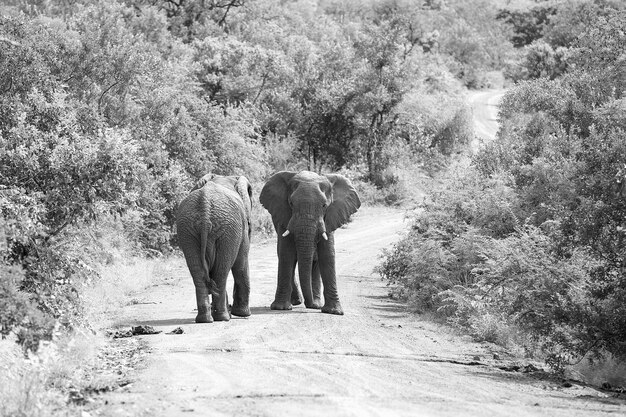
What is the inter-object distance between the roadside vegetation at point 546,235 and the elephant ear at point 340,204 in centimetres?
227

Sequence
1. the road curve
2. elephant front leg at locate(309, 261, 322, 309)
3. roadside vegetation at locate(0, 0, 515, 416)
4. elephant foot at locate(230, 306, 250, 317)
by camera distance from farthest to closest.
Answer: the road curve < elephant front leg at locate(309, 261, 322, 309) < elephant foot at locate(230, 306, 250, 317) < roadside vegetation at locate(0, 0, 515, 416)

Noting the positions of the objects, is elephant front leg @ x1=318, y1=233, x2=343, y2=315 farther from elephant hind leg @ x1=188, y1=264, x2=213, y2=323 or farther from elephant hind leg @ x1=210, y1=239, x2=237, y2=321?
elephant hind leg @ x1=188, y1=264, x2=213, y2=323

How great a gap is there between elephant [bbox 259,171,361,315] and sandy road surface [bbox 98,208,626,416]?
704 millimetres

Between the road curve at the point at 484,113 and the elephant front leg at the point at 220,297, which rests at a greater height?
the road curve at the point at 484,113

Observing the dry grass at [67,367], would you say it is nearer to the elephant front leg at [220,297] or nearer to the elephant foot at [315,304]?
the elephant front leg at [220,297]

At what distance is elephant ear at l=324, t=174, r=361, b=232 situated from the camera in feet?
65.5

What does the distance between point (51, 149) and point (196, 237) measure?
2583 millimetres

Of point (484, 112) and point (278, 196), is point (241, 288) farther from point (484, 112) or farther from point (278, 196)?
point (484, 112)

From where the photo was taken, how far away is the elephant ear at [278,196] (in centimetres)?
2002

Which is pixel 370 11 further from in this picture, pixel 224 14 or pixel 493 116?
pixel 224 14

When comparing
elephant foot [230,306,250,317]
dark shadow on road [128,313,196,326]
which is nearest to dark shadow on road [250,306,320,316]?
elephant foot [230,306,250,317]

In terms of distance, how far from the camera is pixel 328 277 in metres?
19.0

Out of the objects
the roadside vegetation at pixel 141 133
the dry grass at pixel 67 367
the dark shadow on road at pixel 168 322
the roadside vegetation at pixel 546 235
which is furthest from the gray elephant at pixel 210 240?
the roadside vegetation at pixel 546 235

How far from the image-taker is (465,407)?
34.2 ft
